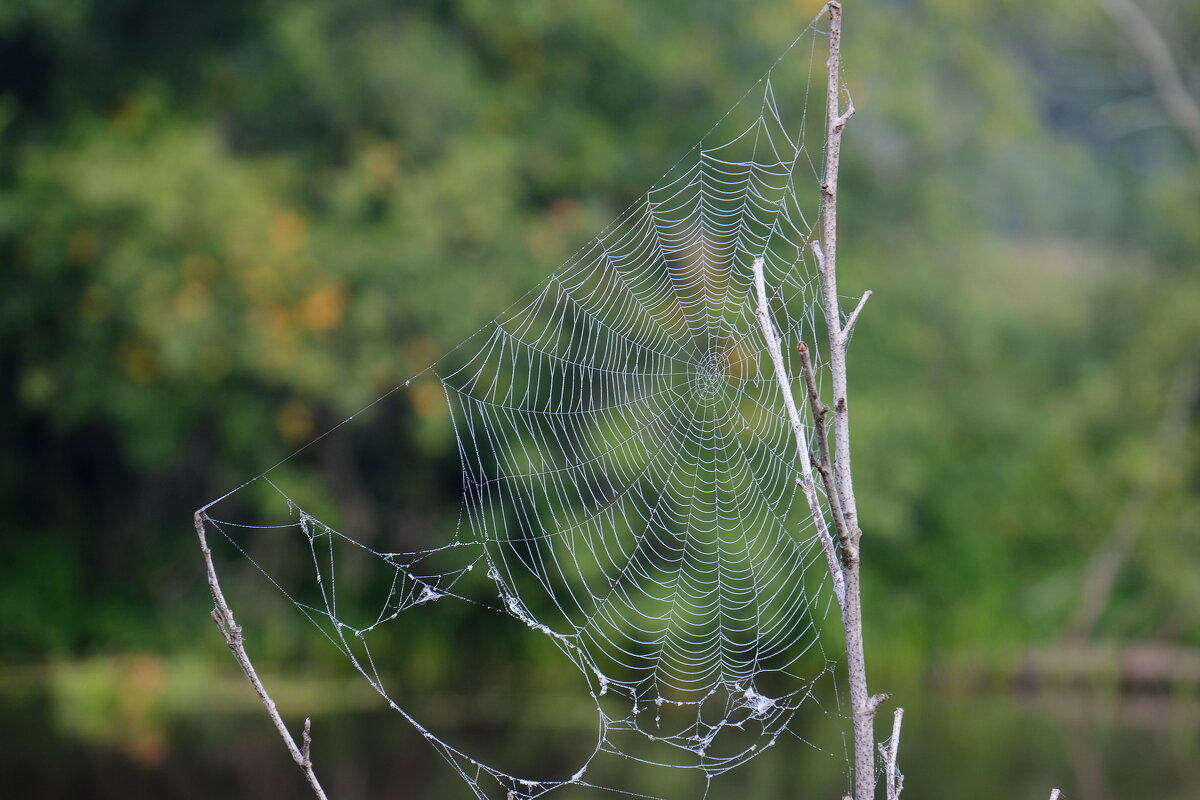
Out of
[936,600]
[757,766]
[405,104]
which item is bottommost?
[757,766]

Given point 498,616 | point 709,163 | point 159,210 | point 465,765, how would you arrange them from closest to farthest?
point 465,765, point 159,210, point 709,163, point 498,616

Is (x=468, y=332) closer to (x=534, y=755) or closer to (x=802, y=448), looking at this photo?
(x=534, y=755)

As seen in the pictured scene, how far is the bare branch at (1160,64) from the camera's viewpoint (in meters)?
20.9

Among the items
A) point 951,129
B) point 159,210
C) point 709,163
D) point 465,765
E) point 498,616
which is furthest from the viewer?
point 951,129

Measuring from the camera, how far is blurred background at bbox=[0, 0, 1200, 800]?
609 inches

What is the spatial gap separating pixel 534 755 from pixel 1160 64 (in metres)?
13.9

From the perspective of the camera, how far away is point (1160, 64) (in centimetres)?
2119

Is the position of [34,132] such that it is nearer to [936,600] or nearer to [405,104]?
[405,104]

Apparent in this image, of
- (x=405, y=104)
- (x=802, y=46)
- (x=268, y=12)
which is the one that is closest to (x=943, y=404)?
(x=802, y=46)

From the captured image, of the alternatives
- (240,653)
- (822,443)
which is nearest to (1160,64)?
(822,443)

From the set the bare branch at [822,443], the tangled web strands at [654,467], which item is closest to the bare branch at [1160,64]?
the tangled web strands at [654,467]

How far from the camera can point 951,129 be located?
66.2 feet

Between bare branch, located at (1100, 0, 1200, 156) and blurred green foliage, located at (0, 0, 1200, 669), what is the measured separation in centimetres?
53

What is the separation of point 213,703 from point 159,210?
562 centimetres
